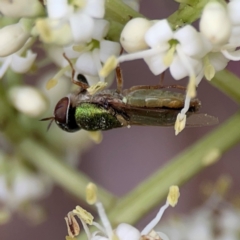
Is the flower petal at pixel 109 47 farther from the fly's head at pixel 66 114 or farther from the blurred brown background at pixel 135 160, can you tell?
the blurred brown background at pixel 135 160

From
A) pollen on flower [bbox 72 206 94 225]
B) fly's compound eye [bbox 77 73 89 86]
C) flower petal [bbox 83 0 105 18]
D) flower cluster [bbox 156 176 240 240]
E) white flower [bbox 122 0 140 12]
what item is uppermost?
flower petal [bbox 83 0 105 18]

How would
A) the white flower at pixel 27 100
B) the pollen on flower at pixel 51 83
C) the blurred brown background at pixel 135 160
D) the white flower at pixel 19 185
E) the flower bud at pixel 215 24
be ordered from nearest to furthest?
the flower bud at pixel 215 24 → the pollen on flower at pixel 51 83 → the white flower at pixel 27 100 → the white flower at pixel 19 185 → the blurred brown background at pixel 135 160

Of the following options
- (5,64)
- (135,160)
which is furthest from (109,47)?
(135,160)

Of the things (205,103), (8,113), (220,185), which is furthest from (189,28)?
(205,103)

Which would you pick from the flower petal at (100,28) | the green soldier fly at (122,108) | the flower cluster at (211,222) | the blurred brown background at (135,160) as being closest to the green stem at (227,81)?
the green soldier fly at (122,108)

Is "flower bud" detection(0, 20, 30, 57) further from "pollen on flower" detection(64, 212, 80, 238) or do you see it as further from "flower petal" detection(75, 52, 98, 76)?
"pollen on flower" detection(64, 212, 80, 238)

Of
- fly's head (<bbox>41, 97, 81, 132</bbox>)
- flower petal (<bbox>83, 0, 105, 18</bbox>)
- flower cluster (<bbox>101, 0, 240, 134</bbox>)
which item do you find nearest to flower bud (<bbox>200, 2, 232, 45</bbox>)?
flower cluster (<bbox>101, 0, 240, 134</bbox>)

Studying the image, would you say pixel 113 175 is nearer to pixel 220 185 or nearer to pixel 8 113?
pixel 220 185
